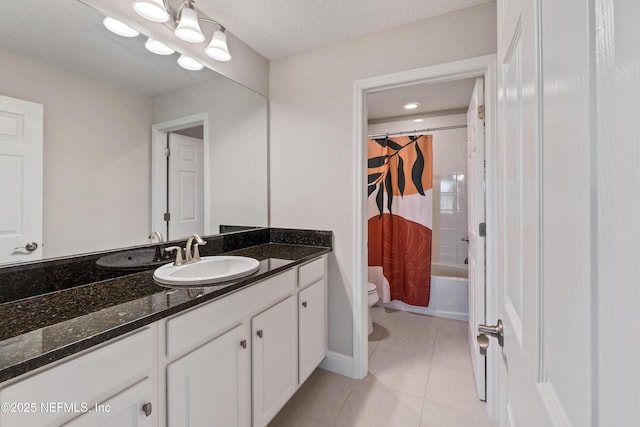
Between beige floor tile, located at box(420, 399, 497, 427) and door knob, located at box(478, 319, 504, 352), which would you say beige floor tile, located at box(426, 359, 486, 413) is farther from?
door knob, located at box(478, 319, 504, 352)

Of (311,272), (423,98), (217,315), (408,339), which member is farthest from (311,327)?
(423,98)

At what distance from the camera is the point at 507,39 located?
706 millimetres

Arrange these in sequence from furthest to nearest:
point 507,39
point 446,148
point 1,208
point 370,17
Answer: point 446,148 → point 370,17 → point 1,208 → point 507,39

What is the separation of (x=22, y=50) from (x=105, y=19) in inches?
15.2

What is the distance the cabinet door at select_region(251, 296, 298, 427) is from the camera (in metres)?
1.35

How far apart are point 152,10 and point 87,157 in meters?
0.77

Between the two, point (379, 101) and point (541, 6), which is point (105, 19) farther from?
point (379, 101)

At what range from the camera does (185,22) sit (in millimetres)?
1514

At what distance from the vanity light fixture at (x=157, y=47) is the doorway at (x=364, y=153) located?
1159 mm

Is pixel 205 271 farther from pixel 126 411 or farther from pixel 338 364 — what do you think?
pixel 338 364

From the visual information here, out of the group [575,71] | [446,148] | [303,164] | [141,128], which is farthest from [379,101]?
[575,71]

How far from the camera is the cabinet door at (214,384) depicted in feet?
3.24

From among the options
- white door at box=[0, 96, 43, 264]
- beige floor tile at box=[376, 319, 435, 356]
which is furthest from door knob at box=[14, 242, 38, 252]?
beige floor tile at box=[376, 319, 435, 356]

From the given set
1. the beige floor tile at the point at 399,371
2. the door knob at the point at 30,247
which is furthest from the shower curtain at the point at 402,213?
the door knob at the point at 30,247
